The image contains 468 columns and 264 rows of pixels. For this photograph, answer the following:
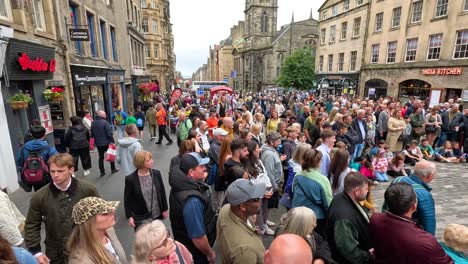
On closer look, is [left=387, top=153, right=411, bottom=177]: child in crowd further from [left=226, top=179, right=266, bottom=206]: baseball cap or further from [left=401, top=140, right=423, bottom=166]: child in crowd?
[left=226, top=179, right=266, bottom=206]: baseball cap

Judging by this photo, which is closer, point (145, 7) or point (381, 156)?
point (381, 156)

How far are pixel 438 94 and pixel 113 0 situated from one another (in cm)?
2346

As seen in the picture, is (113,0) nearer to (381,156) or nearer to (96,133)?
(96,133)

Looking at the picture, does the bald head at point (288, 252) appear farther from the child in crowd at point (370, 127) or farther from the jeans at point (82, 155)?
the child in crowd at point (370, 127)

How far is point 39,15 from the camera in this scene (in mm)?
8781

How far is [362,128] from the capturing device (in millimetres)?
7449

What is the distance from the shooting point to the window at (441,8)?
17.6 metres

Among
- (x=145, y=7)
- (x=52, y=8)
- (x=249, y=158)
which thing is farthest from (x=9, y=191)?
(x=145, y=7)

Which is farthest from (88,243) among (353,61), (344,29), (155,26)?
(155,26)

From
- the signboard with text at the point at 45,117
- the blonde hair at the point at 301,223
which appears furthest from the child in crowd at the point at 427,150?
the signboard with text at the point at 45,117

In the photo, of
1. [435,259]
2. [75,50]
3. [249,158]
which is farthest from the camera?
[75,50]

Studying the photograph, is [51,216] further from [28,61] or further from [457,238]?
[28,61]

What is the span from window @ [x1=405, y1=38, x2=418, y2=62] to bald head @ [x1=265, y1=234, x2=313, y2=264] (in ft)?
79.4

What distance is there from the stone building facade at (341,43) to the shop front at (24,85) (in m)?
25.2
